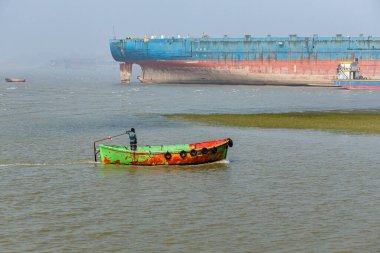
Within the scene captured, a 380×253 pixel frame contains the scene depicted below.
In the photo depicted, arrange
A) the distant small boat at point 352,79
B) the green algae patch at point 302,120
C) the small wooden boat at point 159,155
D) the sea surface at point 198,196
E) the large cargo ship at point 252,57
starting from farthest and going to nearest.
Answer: the large cargo ship at point 252,57, the distant small boat at point 352,79, the green algae patch at point 302,120, the small wooden boat at point 159,155, the sea surface at point 198,196

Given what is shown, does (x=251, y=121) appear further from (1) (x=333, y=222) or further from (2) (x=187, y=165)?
(1) (x=333, y=222)

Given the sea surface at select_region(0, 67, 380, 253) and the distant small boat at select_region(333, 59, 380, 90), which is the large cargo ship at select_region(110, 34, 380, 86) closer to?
the distant small boat at select_region(333, 59, 380, 90)

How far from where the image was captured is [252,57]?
117 metres

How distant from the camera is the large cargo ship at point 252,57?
372 ft

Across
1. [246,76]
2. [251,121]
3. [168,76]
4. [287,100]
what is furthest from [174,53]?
[251,121]

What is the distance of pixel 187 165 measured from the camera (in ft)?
109

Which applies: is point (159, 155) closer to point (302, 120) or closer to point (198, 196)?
point (198, 196)

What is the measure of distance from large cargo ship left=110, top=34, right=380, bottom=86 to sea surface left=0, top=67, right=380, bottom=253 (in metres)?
68.0

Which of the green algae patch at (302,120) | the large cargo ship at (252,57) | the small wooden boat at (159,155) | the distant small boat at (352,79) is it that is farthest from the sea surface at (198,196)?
the large cargo ship at (252,57)

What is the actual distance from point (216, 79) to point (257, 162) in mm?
86295

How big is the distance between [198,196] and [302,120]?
3149cm

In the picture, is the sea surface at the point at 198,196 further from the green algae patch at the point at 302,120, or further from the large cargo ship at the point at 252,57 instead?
the large cargo ship at the point at 252,57

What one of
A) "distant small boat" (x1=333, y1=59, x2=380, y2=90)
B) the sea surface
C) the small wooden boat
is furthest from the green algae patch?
"distant small boat" (x1=333, y1=59, x2=380, y2=90)

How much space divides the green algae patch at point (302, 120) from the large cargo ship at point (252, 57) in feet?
171
